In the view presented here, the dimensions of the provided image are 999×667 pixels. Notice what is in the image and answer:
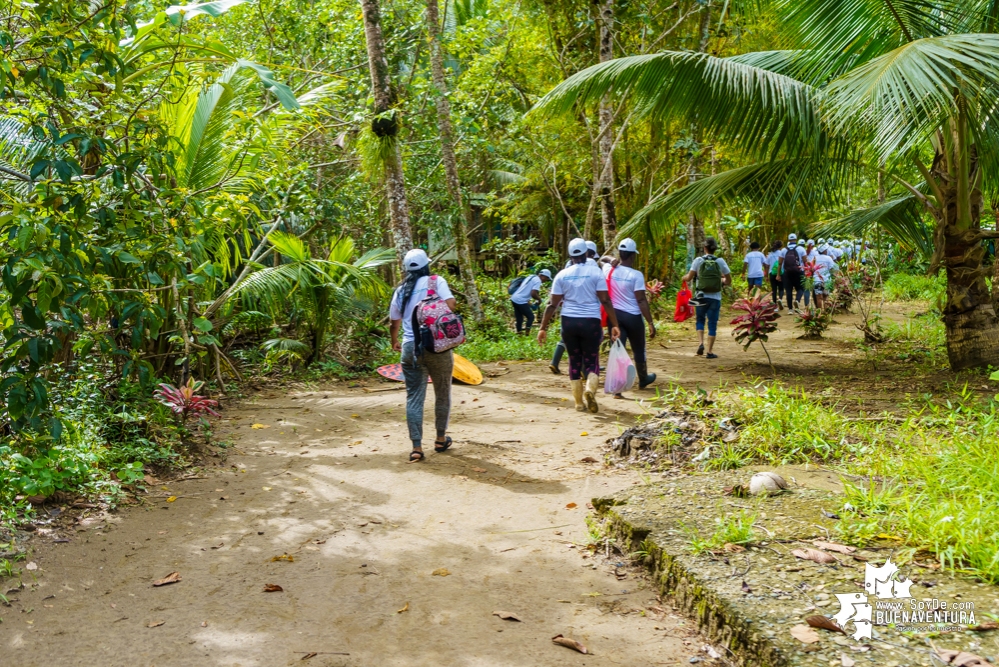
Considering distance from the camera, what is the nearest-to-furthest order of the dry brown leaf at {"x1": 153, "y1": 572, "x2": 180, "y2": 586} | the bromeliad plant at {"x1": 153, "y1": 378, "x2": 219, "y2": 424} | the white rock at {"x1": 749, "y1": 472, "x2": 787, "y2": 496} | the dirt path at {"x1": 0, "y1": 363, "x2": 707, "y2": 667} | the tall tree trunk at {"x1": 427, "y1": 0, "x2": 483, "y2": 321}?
the dirt path at {"x1": 0, "y1": 363, "x2": 707, "y2": 667}, the dry brown leaf at {"x1": 153, "y1": 572, "x2": 180, "y2": 586}, the white rock at {"x1": 749, "y1": 472, "x2": 787, "y2": 496}, the bromeliad plant at {"x1": 153, "y1": 378, "x2": 219, "y2": 424}, the tall tree trunk at {"x1": 427, "y1": 0, "x2": 483, "y2": 321}

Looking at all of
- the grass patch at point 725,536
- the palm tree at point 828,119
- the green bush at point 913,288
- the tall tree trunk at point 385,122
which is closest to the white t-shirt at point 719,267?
the palm tree at point 828,119

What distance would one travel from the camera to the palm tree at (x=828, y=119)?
24.9 feet

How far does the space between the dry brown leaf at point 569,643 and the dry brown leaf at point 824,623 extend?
97cm

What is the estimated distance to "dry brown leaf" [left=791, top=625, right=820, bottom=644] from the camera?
3.03 metres

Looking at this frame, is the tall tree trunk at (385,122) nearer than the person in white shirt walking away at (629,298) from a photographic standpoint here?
No

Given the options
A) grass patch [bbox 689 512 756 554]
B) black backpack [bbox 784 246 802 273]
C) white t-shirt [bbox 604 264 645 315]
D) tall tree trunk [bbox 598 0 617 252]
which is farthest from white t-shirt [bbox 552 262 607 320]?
black backpack [bbox 784 246 802 273]

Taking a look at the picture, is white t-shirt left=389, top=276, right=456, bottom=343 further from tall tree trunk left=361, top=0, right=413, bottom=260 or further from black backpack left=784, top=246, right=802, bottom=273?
black backpack left=784, top=246, right=802, bottom=273

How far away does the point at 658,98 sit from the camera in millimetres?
8797

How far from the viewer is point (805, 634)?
3.08 m

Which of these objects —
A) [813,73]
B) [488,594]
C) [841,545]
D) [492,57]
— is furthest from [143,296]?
[492,57]

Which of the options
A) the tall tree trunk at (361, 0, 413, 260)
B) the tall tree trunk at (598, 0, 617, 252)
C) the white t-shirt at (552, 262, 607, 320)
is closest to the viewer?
the white t-shirt at (552, 262, 607, 320)

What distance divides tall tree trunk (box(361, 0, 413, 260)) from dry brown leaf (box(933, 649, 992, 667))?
8201mm

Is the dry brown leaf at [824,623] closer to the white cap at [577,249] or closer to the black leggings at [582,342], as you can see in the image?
the black leggings at [582,342]

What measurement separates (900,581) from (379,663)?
88.6 inches
